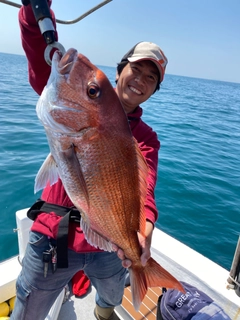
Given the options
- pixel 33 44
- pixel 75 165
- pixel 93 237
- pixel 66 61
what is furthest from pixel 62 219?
pixel 33 44

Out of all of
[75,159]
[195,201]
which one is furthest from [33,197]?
[75,159]

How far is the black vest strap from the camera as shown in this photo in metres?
1.92

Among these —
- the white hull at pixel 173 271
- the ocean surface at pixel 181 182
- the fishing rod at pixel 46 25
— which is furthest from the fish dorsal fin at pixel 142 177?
the ocean surface at pixel 181 182

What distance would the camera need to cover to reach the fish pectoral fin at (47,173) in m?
1.57

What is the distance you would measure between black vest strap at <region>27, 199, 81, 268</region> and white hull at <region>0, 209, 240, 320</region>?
0.87m

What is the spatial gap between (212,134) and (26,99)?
11.2 m

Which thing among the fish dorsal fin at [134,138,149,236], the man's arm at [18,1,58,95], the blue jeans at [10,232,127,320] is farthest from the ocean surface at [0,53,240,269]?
the man's arm at [18,1,58,95]

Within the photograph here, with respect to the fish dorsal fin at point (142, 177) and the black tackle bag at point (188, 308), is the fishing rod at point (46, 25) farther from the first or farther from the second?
the black tackle bag at point (188, 308)

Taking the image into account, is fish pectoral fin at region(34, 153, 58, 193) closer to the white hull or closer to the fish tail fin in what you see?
the fish tail fin

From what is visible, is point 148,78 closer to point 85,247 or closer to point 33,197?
point 85,247

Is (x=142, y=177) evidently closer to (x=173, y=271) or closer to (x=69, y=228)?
(x=69, y=228)

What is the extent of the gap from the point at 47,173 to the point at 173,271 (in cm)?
258

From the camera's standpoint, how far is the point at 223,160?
1015 centimetres

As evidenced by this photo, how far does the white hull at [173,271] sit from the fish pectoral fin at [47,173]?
1422 millimetres
